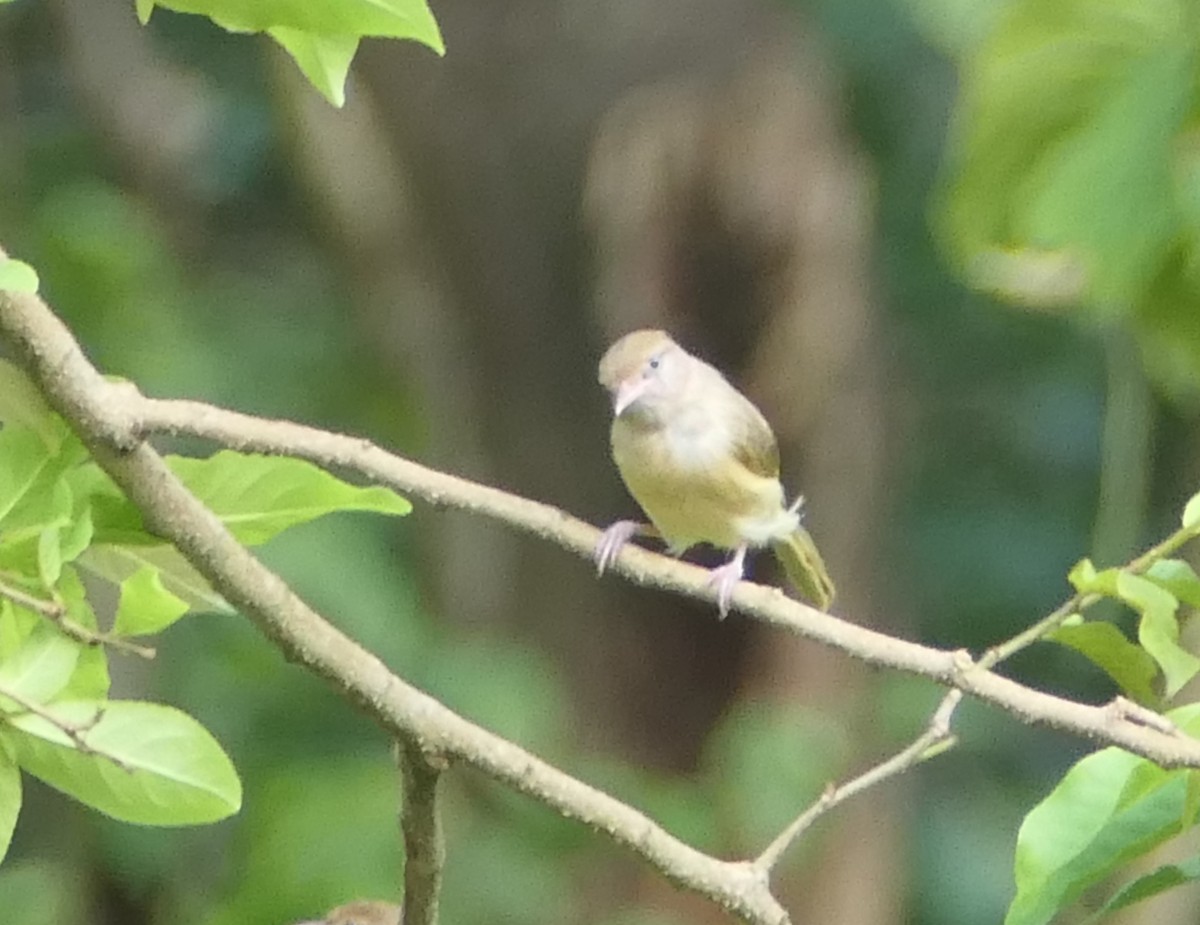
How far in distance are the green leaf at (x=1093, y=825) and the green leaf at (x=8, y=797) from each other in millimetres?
537

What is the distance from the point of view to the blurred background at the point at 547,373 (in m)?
2.74

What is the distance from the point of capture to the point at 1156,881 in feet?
3.36

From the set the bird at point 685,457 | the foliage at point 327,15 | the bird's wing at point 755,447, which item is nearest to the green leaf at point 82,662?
the foliage at point 327,15

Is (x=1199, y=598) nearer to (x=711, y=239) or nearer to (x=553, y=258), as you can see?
(x=711, y=239)

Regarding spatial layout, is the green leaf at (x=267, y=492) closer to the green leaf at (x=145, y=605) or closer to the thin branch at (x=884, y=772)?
the green leaf at (x=145, y=605)

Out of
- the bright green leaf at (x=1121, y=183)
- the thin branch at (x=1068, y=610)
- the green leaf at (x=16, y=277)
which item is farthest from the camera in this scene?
the bright green leaf at (x=1121, y=183)

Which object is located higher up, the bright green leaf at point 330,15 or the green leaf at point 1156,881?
the bright green leaf at point 330,15

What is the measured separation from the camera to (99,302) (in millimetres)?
3012

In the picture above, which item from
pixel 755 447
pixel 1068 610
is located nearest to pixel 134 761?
pixel 1068 610

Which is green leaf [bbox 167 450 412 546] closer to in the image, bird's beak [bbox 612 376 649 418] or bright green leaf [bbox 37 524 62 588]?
bright green leaf [bbox 37 524 62 588]

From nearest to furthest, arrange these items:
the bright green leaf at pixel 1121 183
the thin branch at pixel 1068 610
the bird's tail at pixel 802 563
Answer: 1. the thin branch at pixel 1068 610
2. the bright green leaf at pixel 1121 183
3. the bird's tail at pixel 802 563

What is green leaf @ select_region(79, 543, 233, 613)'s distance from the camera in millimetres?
985

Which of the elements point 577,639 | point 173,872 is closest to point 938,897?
point 577,639

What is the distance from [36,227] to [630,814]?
234 cm
